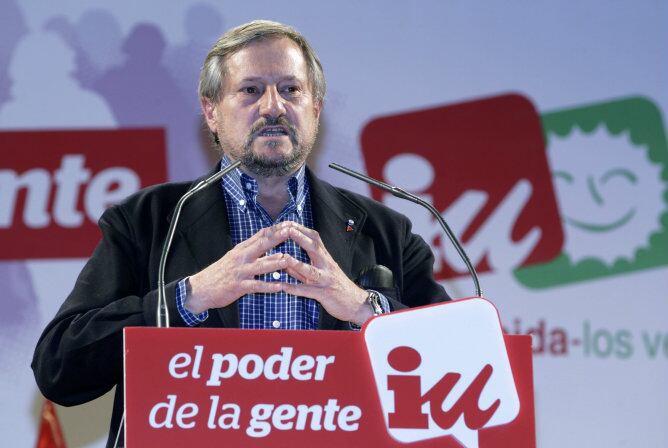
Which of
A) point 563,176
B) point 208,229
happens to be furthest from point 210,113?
point 563,176

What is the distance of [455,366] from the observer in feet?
5.03

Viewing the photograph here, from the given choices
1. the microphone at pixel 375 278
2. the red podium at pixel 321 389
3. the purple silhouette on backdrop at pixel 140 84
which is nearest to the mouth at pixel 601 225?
the purple silhouette on backdrop at pixel 140 84

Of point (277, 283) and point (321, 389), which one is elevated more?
point (277, 283)

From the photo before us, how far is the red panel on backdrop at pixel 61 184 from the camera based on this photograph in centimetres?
372

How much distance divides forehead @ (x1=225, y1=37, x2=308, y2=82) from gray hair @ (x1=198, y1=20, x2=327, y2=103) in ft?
0.05

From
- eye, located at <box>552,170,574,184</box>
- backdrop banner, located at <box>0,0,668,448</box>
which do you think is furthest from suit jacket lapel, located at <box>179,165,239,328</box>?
eye, located at <box>552,170,574,184</box>

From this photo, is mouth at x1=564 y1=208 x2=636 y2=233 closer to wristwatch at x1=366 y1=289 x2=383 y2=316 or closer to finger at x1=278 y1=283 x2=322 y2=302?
wristwatch at x1=366 y1=289 x2=383 y2=316

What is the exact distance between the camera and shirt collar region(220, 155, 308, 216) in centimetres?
223

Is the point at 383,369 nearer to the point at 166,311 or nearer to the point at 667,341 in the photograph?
the point at 166,311

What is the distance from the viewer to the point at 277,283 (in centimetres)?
171

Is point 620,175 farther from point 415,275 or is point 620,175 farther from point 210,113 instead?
point 210,113

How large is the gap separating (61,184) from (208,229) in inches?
69.1

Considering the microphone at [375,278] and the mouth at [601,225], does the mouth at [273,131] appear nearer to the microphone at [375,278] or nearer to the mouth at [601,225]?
the microphone at [375,278]

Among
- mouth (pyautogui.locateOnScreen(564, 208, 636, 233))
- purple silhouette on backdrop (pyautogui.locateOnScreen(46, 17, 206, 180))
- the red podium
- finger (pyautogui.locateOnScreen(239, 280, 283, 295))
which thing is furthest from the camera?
mouth (pyautogui.locateOnScreen(564, 208, 636, 233))
